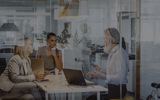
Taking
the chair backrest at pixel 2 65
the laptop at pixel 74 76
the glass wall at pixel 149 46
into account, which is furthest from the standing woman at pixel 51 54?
the glass wall at pixel 149 46

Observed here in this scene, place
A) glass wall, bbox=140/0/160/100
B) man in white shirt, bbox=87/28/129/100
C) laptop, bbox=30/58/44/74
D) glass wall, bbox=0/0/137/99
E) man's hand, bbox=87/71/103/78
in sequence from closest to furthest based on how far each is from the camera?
glass wall, bbox=0/0/137/99 → laptop, bbox=30/58/44/74 → man's hand, bbox=87/71/103/78 → man in white shirt, bbox=87/28/129/100 → glass wall, bbox=140/0/160/100

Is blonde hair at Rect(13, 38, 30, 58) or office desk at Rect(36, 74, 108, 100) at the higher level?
blonde hair at Rect(13, 38, 30, 58)

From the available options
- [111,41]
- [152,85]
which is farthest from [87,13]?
[152,85]

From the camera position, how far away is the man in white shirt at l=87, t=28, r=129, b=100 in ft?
15.9

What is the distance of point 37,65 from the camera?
173 inches

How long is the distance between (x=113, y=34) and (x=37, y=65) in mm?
1389

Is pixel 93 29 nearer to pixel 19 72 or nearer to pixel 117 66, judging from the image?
pixel 117 66

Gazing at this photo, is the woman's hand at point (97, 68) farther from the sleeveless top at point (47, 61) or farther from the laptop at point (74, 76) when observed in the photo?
the sleeveless top at point (47, 61)

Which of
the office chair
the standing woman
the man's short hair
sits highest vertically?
the man's short hair

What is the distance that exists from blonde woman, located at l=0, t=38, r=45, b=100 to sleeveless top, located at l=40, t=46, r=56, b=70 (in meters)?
0.15

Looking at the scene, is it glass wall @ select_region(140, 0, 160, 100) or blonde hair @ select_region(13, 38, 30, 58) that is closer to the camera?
blonde hair @ select_region(13, 38, 30, 58)

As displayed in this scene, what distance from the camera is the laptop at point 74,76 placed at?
436 cm

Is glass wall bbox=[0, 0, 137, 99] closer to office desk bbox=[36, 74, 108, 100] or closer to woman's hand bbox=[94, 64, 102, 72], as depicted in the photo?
woman's hand bbox=[94, 64, 102, 72]

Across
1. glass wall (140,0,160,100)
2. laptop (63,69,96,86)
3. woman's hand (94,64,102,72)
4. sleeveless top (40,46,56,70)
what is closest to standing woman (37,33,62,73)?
sleeveless top (40,46,56,70)
